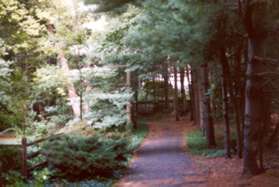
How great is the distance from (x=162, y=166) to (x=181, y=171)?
110 cm

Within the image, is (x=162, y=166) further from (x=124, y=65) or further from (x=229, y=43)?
(x=124, y=65)

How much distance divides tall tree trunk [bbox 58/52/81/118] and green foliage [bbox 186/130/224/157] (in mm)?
5646

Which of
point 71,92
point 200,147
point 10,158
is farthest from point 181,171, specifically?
point 71,92

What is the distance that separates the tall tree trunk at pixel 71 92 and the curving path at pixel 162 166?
3.73m

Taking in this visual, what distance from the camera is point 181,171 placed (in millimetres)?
12977

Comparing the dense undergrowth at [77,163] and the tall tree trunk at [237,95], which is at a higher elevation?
the tall tree trunk at [237,95]

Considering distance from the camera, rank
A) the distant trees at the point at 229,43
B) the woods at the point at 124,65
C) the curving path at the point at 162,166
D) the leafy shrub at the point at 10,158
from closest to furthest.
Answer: the distant trees at the point at 229,43 → the woods at the point at 124,65 → the curving path at the point at 162,166 → the leafy shrub at the point at 10,158

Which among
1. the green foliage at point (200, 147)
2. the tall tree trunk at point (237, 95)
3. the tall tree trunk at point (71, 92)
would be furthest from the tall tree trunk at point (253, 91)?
the tall tree trunk at point (71, 92)

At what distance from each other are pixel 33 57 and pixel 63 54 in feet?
6.04

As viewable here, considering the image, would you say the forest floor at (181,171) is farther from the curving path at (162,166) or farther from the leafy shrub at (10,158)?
the leafy shrub at (10,158)

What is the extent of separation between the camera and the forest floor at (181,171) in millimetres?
10652

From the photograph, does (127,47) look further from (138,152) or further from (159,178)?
(159,178)

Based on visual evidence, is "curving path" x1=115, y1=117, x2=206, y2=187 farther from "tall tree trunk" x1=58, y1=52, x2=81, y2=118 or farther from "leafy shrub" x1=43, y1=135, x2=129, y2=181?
"tall tree trunk" x1=58, y1=52, x2=81, y2=118

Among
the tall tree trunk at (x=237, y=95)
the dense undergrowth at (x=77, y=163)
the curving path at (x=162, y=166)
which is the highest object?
the tall tree trunk at (x=237, y=95)
